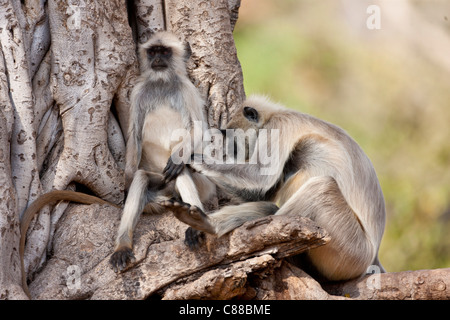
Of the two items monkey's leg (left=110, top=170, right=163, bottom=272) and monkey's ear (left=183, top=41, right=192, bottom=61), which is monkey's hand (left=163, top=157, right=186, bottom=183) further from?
monkey's ear (left=183, top=41, right=192, bottom=61)

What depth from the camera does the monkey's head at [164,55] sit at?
4250 mm

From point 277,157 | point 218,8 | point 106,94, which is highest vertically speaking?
point 218,8

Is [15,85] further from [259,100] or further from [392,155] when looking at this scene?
[392,155]

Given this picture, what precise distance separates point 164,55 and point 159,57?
1.5 inches

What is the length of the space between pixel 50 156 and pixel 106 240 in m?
0.71

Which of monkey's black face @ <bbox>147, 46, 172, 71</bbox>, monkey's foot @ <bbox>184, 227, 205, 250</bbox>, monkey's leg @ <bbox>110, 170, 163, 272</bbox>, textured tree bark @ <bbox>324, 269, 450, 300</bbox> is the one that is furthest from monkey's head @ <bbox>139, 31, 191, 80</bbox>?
textured tree bark @ <bbox>324, 269, 450, 300</bbox>

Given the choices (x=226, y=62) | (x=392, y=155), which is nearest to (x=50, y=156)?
(x=226, y=62)

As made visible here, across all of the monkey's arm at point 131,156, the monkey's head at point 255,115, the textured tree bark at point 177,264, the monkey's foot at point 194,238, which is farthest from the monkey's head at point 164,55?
the monkey's foot at point 194,238

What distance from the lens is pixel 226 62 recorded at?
4.41 metres

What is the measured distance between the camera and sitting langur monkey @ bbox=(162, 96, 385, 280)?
342 centimetres

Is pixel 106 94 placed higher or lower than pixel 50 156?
higher

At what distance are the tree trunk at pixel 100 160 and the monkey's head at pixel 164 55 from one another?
10cm

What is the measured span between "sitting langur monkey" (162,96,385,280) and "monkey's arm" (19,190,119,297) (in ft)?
2.50

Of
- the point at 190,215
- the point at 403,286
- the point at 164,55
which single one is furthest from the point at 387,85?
the point at 190,215
